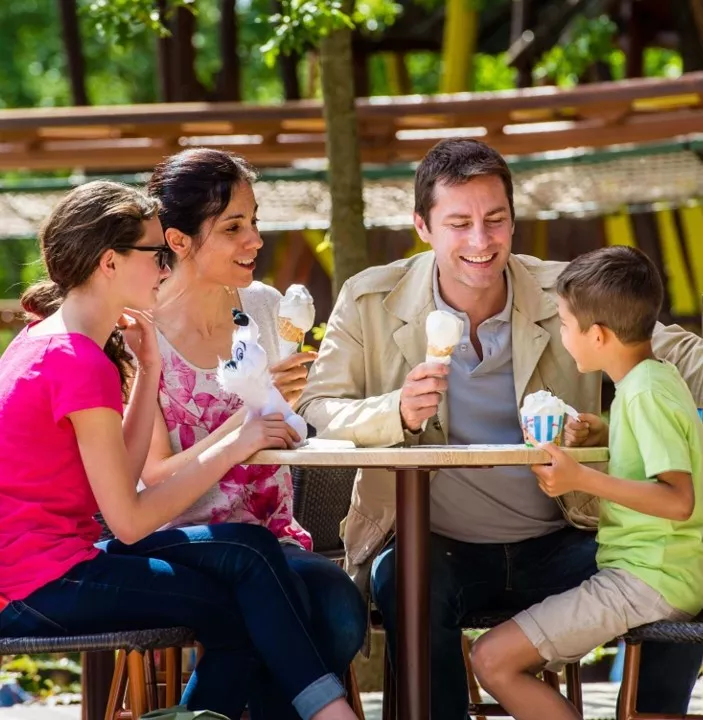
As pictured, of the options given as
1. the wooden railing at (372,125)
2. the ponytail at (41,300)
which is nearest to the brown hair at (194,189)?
the ponytail at (41,300)

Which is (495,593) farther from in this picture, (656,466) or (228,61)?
(228,61)

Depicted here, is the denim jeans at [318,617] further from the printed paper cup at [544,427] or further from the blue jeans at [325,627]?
the printed paper cup at [544,427]

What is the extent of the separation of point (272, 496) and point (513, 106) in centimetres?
460

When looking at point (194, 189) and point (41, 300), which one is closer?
point (41, 300)

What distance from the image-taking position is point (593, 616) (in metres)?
3.37

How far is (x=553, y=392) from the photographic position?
3.97 metres

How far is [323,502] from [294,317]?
91 centimetres

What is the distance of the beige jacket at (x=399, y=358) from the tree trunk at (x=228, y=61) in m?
7.10

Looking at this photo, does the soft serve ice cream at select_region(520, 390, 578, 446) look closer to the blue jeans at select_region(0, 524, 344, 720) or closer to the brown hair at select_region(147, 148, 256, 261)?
the blue jeans at select_region(0, 524, 344, 720)

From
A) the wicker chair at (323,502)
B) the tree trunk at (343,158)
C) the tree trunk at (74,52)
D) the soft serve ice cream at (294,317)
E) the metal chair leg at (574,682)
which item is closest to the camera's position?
the soft serve ice cream at (294,317)

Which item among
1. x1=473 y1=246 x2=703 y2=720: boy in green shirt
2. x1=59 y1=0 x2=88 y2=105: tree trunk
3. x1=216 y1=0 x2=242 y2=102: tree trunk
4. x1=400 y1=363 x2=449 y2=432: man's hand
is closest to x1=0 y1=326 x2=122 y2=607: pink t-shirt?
x1=400 y1=363 x2=449 y2=432: man's hand

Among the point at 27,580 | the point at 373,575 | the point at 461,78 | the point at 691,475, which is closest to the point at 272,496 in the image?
the point at 373,575

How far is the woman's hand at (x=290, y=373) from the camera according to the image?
3605 mm

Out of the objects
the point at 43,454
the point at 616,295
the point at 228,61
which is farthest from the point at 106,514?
the point at 228,61
